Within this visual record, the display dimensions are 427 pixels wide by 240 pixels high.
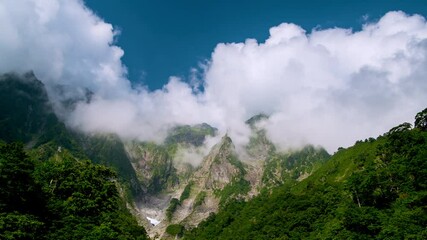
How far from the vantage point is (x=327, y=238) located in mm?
106875

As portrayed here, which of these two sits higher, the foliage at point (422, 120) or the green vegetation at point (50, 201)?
the foliage at point (422, 120)

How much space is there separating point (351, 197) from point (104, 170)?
83121mm

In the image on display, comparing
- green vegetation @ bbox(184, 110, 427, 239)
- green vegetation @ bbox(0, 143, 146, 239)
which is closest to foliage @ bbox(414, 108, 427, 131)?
green vegetation @ bbox(184, 110, 427, 239)

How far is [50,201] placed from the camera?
250 feet

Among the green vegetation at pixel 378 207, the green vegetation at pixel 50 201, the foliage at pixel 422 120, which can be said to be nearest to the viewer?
the green vegetation at pixel 50 201

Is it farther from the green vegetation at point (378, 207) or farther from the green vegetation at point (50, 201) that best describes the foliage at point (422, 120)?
the green vegetation at point (50, 201)

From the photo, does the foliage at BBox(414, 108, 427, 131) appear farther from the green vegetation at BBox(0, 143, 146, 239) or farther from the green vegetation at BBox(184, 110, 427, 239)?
the green vegetation at BBox(0, 143, 146, 239)

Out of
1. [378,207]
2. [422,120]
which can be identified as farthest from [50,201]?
[422,120]

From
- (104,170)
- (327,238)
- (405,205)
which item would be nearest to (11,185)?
(104,170)

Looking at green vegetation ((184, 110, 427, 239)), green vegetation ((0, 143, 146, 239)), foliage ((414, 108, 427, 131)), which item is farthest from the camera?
foliage ((414, 108, 427, 131))

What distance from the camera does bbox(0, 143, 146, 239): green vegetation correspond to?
5928 centimetres

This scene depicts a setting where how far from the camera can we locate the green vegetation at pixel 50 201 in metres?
59.3

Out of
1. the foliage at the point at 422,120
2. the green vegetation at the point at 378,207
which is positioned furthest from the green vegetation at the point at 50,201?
the foliage at the point at 422,120

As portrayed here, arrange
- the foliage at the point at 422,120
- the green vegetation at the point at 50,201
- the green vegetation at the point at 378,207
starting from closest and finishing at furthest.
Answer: the green vegetation at the point at 50,201, the green vegetation at the point at 378,207, the foliage at the point at 422,120
